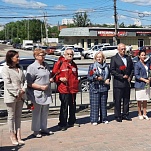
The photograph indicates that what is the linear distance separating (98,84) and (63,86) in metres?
0.89

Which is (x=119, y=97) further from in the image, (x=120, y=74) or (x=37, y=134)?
(x=37, y=134)

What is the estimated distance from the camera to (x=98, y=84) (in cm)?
699

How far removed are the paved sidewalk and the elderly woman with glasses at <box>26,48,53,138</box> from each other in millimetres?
416

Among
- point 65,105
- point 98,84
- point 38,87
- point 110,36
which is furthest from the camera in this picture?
point 110,36

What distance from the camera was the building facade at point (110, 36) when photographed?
178ft

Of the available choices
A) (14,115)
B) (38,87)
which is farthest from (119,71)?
(14,115)

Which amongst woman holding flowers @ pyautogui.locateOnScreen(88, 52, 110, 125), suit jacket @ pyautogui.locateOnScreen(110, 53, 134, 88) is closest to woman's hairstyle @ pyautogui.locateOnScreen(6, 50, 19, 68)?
woman holding flowers @ pyautogui.locateOnScreen(88, 52, 110, 125)

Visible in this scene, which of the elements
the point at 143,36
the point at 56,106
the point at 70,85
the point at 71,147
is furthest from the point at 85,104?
the point at 143,36

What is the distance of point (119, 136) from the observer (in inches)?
243

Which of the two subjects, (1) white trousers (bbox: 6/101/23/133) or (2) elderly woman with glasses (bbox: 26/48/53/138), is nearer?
(1) white trousers (bbox: 6/101/23/133)

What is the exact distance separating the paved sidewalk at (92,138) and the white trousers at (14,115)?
0.34 m

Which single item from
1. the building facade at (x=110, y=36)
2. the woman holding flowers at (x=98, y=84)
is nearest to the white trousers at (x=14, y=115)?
the woman holding flowers at (x=98, y=84)

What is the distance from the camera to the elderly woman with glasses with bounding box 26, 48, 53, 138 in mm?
5930

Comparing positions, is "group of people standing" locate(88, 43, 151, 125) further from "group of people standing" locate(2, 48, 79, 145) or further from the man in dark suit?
"group of people standing" locate(2, 48, 79, 145)
